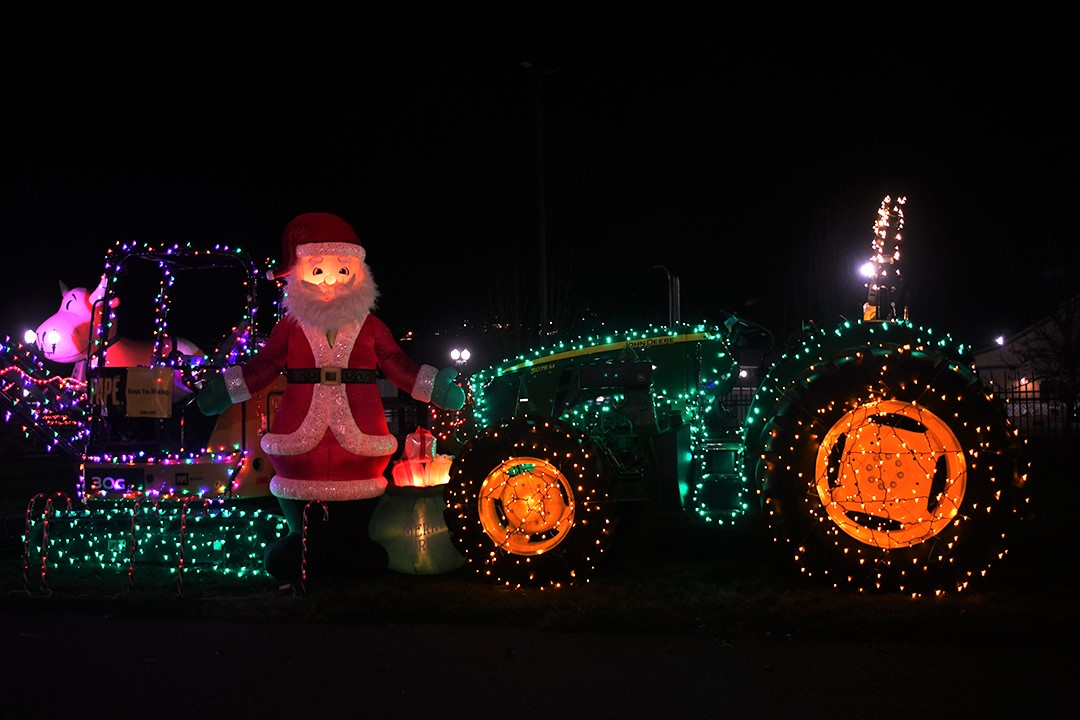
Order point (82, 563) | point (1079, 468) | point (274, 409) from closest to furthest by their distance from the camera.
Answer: point (82, 563) < point (274, 409) < point (1079, 468)

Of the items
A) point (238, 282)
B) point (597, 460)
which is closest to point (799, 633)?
point (597, 460)

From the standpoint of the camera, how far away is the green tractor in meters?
5.45

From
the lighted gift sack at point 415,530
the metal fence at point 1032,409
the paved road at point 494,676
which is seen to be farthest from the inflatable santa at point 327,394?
the metal fence at point 1032,409

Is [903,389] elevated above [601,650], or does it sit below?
above

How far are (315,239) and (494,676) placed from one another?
348cm

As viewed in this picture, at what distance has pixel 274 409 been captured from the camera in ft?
25.8

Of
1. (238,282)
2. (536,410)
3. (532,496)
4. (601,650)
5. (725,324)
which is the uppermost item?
(238,282)

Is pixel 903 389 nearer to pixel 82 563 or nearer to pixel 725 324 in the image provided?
pixel 725 324

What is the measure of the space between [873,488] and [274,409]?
17.0 ft

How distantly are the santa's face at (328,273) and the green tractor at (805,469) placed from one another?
1.51 m

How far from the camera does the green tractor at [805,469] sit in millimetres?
5449

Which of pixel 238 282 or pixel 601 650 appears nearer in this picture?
pixel 601 650

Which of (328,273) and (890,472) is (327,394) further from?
(890,472)

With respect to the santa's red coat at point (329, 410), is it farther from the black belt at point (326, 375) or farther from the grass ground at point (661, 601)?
the grass ground at point (661, 601)
